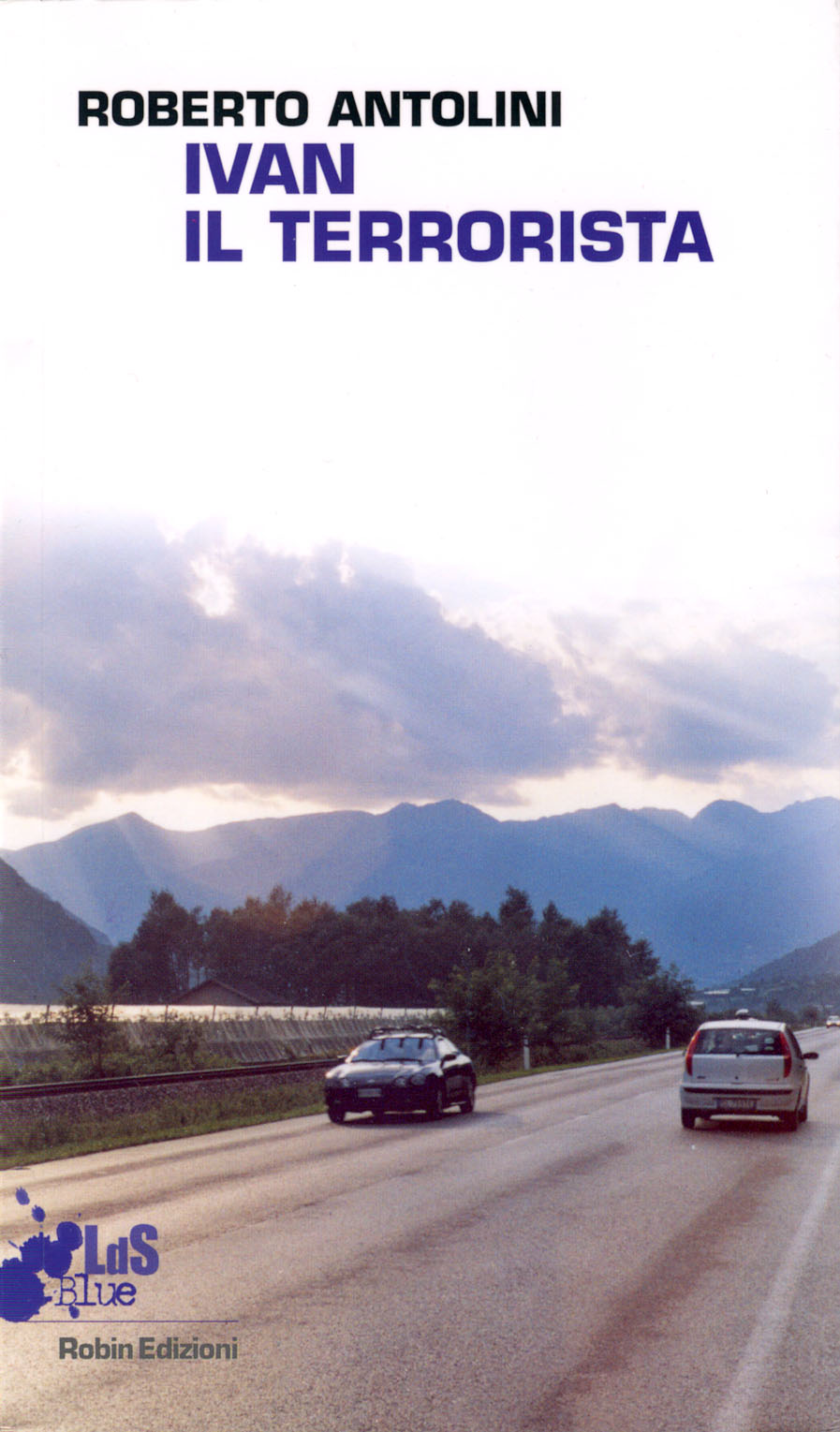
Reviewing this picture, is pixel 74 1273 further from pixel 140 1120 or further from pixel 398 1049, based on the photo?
pixel 140 1120

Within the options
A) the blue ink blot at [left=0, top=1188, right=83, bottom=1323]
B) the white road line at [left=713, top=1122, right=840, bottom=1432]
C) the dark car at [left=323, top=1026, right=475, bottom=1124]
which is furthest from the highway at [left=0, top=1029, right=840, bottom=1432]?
the dark car at [left=323, top=1026, right=475, bottom=1124]

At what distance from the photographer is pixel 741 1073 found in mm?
19062

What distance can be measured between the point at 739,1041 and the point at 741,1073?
53cm

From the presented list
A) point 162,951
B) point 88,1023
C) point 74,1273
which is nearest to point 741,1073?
point 74,1273

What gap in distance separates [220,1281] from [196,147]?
7.08 m

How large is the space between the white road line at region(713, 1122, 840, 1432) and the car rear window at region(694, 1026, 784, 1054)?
772cm

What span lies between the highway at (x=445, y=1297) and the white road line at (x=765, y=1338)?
2cm

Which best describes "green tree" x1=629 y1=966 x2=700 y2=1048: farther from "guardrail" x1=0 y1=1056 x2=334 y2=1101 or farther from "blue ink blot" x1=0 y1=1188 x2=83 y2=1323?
"blue ink blot" x1=0 y1=1188 x2=83 y2=1323

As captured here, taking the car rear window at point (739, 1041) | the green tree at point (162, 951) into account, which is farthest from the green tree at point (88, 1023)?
the green tree at point (162, 951)

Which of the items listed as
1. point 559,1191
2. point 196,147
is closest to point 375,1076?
point 559,1191

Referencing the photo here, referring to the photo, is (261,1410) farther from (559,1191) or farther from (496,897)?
(496,897)

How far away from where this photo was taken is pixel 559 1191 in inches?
507

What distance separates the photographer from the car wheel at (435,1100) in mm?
21344

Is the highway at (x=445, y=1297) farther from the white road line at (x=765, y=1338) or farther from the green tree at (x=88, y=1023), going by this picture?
the green tree at (x=88, y=1023)
